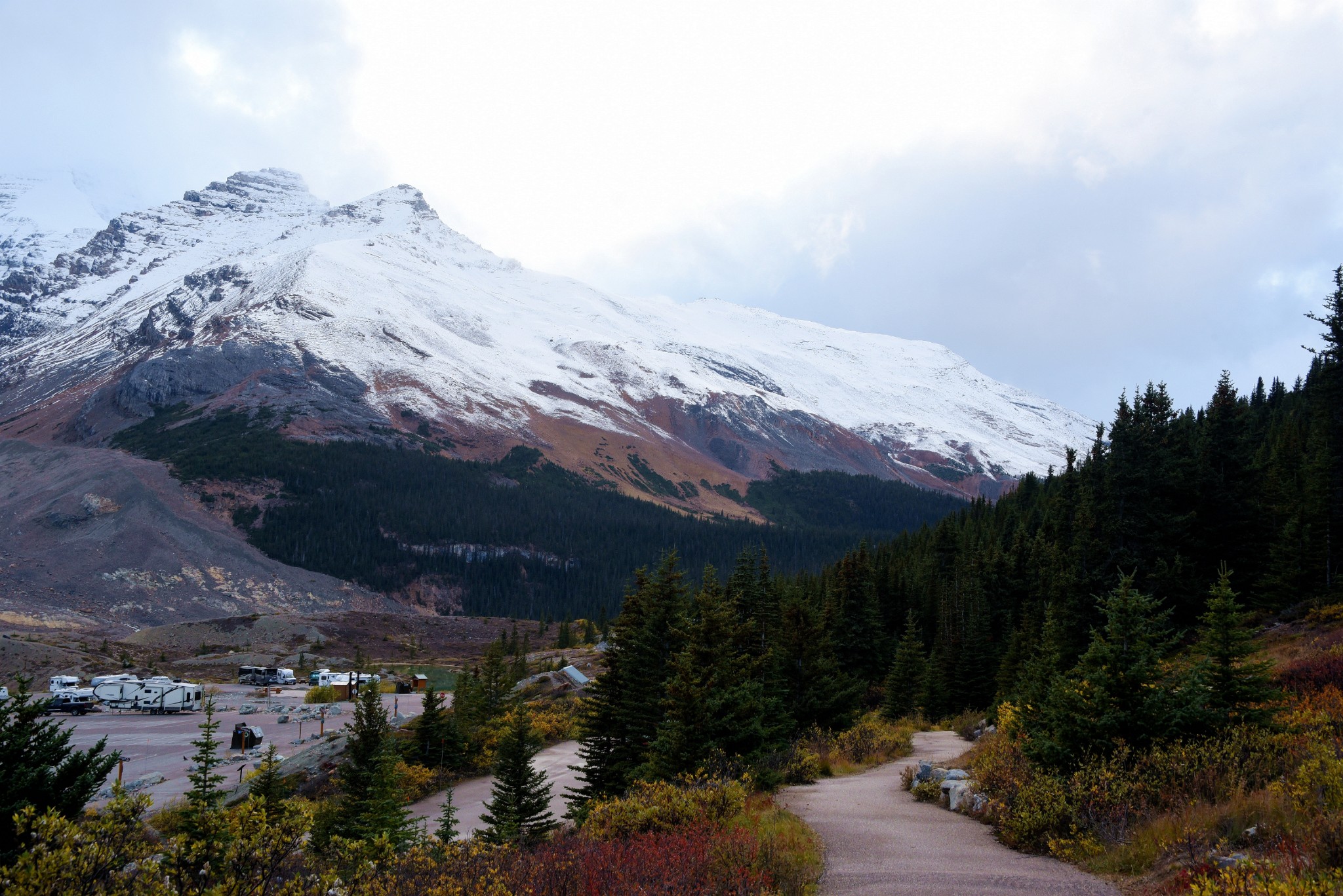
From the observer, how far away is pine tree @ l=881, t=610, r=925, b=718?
130ft

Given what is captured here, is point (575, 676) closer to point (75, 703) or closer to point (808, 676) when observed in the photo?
point (808, 676)

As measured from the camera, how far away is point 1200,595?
105 ft

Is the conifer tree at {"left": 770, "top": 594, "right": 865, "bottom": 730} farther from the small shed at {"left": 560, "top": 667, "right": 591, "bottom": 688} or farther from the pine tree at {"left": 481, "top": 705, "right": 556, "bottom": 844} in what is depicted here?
the small shed at {"left": 560, "top": 667, "right": 591, "bottom": 688}

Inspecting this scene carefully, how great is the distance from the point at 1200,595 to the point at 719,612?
24128 millimetres

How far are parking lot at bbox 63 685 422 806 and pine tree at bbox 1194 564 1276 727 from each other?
31.2 m

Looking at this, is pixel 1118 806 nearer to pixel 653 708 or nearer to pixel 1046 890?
pixel 1046 890

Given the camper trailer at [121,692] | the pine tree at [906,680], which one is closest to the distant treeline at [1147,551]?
the pine tree at [906,680]

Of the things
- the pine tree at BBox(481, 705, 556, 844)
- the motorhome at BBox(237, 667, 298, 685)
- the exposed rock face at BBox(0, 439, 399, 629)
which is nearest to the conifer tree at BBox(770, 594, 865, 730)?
the pine tree at BBox(481, 705, 556, 844)

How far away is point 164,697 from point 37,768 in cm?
5745

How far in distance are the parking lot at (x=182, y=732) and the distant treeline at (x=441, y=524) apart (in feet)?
235

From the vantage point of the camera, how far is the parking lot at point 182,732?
114 feet

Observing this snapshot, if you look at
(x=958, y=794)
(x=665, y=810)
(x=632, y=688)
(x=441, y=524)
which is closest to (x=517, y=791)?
(x=632, y=688)

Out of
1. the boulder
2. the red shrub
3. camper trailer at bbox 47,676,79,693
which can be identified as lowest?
camper trailer at bbox 47,676,79,693

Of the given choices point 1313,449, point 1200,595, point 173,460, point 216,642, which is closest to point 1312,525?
point 1200,595
